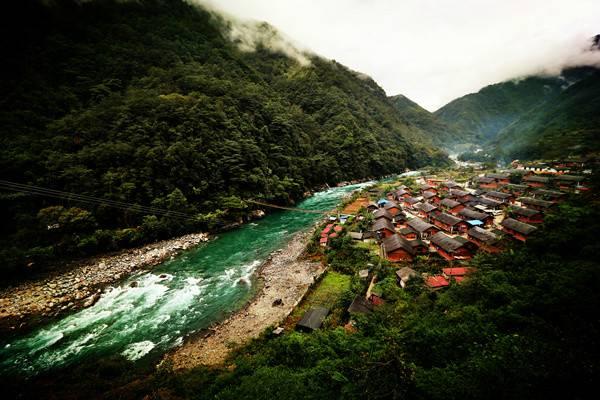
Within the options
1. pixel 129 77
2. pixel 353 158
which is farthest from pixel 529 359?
pixel 353 158

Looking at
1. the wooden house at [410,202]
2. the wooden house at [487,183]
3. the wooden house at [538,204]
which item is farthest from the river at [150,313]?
the wooden house at [487,183]

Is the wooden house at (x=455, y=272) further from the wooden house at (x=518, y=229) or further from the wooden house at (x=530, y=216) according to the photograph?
the wooden house at (x=530, y=216)

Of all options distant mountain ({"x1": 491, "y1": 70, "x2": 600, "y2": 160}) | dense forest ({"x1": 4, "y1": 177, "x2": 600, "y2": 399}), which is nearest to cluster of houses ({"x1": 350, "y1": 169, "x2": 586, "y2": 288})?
dense forest ({"x1": 4, "y1": 177, "x2": 600, "y2": 399})

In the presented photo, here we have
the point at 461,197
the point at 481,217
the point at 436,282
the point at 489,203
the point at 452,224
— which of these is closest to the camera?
the point at 436,282

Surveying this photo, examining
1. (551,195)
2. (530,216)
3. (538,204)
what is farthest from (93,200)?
(551,195)

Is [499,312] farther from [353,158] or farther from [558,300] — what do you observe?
[353,158]

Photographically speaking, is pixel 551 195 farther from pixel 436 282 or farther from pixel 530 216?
pixel 436 282

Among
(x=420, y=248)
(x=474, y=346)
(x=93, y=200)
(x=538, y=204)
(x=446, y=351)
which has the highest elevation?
(x=93, y=200)

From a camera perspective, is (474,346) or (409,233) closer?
(474,346)
